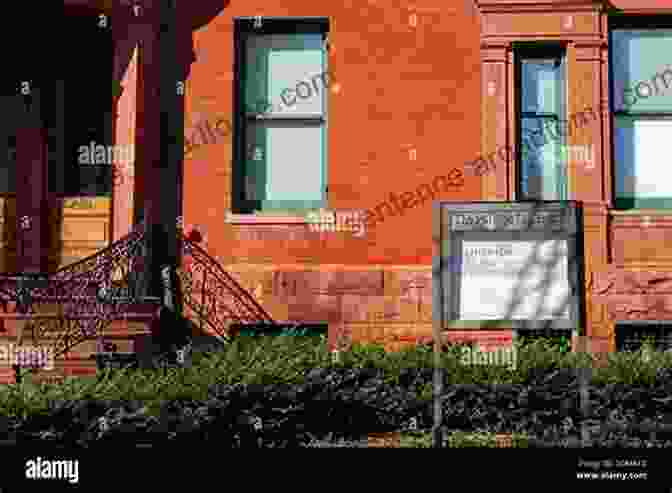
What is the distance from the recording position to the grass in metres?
10.4

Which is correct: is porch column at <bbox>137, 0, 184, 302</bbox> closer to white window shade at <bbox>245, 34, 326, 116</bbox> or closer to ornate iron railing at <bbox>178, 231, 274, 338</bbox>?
ornate iron railing at <bbox>178, 231, 274, 338</bbox>

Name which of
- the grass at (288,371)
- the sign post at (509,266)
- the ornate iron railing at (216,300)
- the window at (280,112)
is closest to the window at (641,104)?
the grass at (288,371)

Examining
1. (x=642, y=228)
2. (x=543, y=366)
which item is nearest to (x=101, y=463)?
(x=543, y=366)

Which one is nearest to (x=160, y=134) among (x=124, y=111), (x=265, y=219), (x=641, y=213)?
(x=124, y=111)

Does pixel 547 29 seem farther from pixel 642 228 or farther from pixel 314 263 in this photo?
pixel 314 263

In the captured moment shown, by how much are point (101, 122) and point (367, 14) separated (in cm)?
417

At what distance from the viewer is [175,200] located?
1424cm

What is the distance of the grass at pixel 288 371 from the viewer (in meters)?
10.4

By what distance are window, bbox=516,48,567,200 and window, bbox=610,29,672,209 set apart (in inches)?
30.4

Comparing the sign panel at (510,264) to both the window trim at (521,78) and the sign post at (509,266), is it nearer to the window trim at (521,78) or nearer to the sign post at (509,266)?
the sign post at (509,266)

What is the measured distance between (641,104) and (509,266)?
5589 millimetres

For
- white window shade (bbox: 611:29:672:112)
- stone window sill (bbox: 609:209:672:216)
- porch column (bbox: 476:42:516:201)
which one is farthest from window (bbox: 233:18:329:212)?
white window shade (bbox: 611:29:672:112)

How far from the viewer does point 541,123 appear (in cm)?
1455

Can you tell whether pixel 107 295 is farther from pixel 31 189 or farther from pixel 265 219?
pixel 31 189
